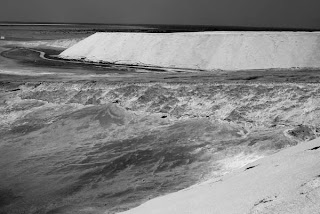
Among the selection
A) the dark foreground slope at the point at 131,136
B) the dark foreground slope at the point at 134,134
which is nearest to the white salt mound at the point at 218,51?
the dark foreground slope at the point at 134,134

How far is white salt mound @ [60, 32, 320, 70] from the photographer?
A: 23.9 meters

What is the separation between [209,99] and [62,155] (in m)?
5.65

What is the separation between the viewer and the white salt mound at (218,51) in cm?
2392

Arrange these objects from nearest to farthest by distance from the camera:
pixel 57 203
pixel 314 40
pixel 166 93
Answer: pixel 57 203 < pixel 166 93 < pixel 314 40

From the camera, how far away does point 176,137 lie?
35.6 ft

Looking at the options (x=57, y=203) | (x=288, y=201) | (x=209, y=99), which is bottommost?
(x=57, y=203)

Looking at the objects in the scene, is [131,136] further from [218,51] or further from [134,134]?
[218,51]

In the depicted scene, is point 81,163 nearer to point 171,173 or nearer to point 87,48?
point 171,173

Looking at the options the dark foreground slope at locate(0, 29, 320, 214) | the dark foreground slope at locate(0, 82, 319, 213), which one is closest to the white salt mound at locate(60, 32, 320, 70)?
the dark foreground slope at locate(0, 29, 320, 214)

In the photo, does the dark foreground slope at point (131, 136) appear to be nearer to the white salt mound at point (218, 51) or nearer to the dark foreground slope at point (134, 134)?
the dark foreground slope at point (134, 134)

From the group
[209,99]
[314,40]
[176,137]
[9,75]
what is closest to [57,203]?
[176,137]

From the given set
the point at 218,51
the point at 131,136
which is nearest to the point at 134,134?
the point at 131,136

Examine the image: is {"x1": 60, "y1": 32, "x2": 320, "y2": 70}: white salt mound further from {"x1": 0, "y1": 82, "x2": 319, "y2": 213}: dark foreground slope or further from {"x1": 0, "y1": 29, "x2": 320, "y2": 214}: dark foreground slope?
{"x1": 0, "y1": 82, "x2": 319, "y2": 213}: dark foreground slope

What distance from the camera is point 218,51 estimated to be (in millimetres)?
26531
